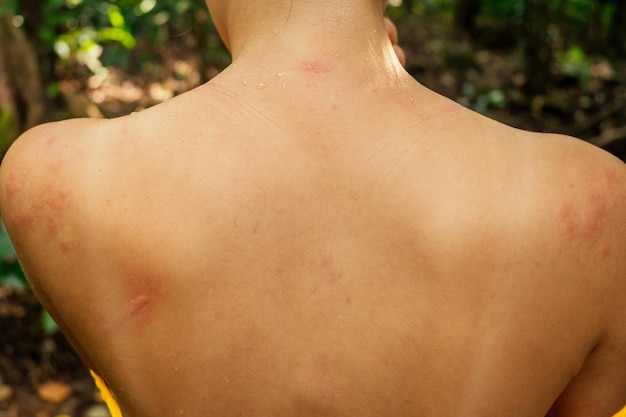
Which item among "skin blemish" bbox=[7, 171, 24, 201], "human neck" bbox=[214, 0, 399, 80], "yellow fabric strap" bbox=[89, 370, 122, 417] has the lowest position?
"yellow fabric strap" bbox=[89, 370, 122, 417]

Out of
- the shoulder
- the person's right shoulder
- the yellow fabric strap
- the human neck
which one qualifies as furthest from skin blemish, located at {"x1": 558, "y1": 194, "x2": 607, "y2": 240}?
the yellow fabric strap

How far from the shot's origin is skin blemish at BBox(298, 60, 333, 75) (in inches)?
49.1

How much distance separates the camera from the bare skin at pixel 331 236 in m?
1.21

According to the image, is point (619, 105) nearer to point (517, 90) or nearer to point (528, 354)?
point (517, 90)

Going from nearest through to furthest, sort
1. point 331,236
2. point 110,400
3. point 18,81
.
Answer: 1. point 331,236
2. point 110,400
3. point 18,81

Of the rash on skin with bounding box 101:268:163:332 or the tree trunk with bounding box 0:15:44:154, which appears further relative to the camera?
the tree trunk with bounding box 0:15:44:154

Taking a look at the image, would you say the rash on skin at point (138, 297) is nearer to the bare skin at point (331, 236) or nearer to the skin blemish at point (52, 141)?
the bare skin at point (331, 236)

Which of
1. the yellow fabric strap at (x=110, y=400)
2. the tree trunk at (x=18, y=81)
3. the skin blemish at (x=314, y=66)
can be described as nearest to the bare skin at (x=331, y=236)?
the skin blemish at (x=314, y=66)

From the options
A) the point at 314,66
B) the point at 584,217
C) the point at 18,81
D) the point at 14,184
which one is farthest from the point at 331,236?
the point at 18,81

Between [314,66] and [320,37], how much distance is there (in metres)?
0.05

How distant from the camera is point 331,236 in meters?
1.23

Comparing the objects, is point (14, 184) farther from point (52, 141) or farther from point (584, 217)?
point (584, 217)

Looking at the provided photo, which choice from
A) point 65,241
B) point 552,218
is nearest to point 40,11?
point 65,241

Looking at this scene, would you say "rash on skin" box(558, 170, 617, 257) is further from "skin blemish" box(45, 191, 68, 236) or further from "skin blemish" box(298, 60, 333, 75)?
"skin blemish" box(45, 191, 68, 236)
